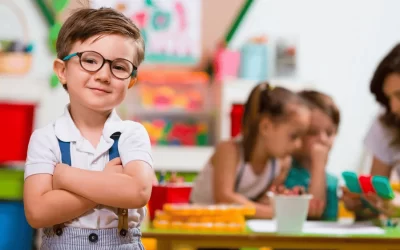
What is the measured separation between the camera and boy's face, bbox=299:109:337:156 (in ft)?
7.54

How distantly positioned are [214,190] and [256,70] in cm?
182

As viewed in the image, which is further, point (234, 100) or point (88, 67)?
point (234, 100)

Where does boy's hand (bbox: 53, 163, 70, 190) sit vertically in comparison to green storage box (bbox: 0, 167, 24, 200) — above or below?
above

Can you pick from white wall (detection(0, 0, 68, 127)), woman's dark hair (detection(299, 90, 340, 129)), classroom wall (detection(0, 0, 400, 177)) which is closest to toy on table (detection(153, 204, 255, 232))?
woman's dark hair (detection(299, 90, 340, 129))

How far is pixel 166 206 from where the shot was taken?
144cm

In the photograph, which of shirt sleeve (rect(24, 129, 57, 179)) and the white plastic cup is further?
the white plastic cup

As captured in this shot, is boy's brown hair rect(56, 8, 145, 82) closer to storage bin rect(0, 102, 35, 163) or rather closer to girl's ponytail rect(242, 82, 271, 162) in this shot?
girl's ponytail rect(242, 82, 271, 162)

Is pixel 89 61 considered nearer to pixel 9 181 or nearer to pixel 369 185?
pixel 369 185

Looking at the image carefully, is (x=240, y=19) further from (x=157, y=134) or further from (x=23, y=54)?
(x=23, y=54)

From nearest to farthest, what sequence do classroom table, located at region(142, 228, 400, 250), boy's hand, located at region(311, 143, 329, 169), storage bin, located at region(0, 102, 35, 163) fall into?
classroom table, located at region(142, 228, 400, 250)
boy's hand, located at region(311, 143, 329, 169)
storage bin, located at region(0, 102, 35, 163)

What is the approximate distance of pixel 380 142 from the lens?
2074mm

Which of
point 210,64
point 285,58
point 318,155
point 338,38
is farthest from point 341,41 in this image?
point 318,155

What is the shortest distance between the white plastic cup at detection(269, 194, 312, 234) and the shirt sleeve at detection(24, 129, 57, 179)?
2.35 ft

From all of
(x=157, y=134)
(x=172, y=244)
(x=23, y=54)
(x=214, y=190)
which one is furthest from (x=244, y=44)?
(x=172, y=244)
